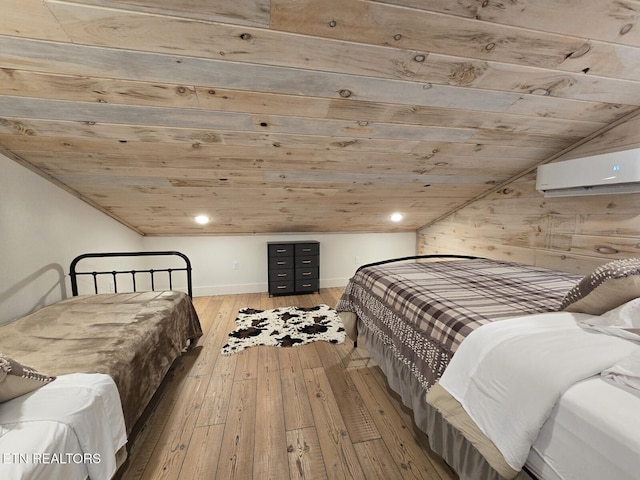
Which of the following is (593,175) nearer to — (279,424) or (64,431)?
(279,424)

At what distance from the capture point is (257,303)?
3744 millimetres

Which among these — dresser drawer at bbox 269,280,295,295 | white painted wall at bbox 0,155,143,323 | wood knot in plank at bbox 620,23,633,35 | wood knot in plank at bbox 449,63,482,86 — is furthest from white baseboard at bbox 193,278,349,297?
wood knot in plank at bbox 620,23,633,35

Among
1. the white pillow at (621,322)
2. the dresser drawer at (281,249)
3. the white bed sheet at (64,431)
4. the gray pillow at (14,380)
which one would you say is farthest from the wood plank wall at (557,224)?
the gray pillow at (14,380)

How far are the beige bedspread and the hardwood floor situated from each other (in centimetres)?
22

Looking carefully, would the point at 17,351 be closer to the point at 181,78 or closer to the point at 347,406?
the point at 181,78

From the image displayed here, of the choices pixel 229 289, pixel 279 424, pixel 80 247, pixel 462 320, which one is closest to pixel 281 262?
pixel 229 289

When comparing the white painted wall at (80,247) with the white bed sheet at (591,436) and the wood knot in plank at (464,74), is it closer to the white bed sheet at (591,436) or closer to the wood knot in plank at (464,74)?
the wood knot in plank at (464,74)

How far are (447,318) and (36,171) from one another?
10.6ft

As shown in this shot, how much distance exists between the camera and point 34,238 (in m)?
2.19

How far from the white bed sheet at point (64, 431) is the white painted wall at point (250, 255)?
2877 millimetres

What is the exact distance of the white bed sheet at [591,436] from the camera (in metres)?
0.63

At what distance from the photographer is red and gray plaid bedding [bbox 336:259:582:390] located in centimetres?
126

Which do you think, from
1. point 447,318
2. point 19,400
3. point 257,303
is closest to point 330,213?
point 257,303

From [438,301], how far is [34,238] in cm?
305
